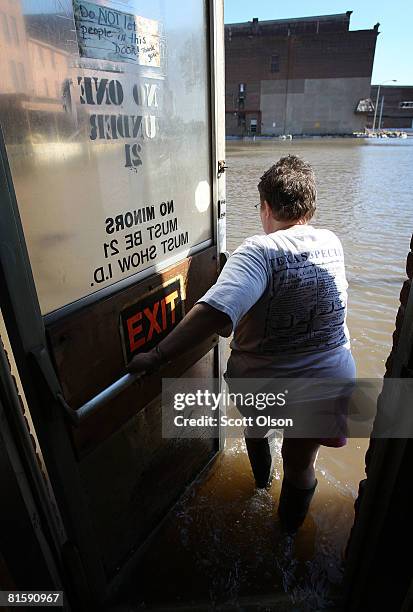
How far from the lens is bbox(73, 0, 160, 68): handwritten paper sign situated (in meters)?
1.19

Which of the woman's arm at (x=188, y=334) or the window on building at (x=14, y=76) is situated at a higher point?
the window on building at (x=14, y=76)

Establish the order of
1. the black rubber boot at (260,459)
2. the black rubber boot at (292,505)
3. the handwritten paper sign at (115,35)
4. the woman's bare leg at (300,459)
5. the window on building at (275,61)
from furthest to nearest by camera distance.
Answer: the window on building at (275,61), the black rubber boot at (260,459), the black rubber boot at (292,505), the woman's bare leg at (300,459), the handwritten paper sign at (115,35)

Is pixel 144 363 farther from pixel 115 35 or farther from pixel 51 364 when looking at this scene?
pixel 115 35

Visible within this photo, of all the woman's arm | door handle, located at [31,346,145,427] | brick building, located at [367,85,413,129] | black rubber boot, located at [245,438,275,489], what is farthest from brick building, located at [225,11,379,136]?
door handle, located at [31,346,145,427]

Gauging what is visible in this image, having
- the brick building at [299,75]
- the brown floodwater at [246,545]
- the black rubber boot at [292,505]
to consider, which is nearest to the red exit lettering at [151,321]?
the black rubber boot at [292,505]

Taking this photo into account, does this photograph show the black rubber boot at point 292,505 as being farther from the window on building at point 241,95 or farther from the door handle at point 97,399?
the window on building at point 241,95

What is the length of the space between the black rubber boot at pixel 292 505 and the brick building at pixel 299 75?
53.2m

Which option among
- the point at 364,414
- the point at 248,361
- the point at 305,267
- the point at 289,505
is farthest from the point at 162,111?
the point at 289,505

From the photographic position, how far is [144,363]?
1.56 meters

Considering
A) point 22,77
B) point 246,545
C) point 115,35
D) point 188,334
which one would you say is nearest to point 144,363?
point 188,334

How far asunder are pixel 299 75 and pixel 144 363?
5508 cm

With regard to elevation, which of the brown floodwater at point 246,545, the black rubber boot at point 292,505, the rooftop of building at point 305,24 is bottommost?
the brown floodwater at point 246,545

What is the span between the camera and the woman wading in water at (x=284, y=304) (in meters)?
1.53

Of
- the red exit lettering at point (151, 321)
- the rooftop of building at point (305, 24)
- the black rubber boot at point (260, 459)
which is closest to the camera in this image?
the red exit lettering at point (151, 321)
